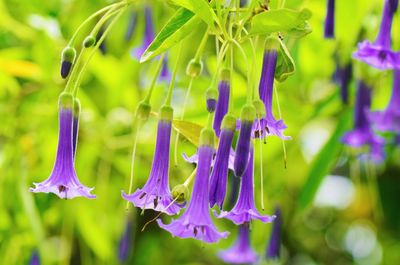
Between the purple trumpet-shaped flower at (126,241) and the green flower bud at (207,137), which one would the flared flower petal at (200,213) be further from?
the purple trumpet-shaped flower at (126,241)

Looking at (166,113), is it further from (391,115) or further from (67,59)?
(391,115)

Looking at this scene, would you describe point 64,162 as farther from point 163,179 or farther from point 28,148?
point 28,148

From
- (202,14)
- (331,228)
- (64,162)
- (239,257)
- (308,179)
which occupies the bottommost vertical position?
(331,228)

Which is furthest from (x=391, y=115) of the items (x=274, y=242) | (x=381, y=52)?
(x=381, y=52)

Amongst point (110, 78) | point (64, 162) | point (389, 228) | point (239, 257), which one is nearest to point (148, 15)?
point (110, 78)

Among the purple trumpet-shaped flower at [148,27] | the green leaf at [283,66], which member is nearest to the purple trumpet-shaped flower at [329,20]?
the green leaf at [283,66]

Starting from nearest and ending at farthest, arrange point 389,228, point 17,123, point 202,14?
point 202,14 < point 17,123 < point 389,228

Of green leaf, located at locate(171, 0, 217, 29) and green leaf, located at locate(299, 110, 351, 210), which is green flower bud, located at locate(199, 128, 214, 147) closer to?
green leaf, located at locate(171, 0, 217, 29)
